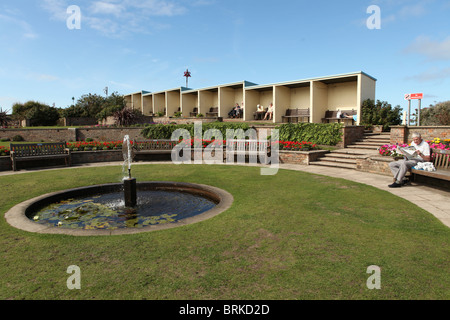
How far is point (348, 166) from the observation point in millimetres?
10805

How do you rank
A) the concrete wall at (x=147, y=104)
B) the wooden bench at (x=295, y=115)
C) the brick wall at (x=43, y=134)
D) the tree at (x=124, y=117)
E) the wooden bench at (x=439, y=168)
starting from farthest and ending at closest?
the concrete wall at (x=147, y=104)
the tree at (x=124, y=117)
the brick wall at (x=43, y=134)
the wooden bench at (x=295, y=115)
the wooden bench at (x=439, y=168)

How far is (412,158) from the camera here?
766cm

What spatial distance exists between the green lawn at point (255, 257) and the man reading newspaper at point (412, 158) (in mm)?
2108

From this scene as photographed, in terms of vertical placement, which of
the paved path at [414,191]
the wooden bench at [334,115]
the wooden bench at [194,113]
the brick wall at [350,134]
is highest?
the wooden bench at [194,113]

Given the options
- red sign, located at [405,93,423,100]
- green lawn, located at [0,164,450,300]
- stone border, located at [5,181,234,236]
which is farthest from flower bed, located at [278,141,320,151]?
green lawn, located at [0,164,450,300]

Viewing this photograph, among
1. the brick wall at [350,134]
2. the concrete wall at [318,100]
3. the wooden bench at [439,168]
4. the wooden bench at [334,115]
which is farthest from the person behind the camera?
the concrete wall at [318,100]

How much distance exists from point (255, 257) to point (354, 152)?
10.5 meters

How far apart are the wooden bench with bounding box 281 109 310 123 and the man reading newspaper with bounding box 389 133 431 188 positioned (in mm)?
14717

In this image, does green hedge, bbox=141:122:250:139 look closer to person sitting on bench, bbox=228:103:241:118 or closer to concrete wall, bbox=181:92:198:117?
person sitting on bench, bbox=228:103:241:118

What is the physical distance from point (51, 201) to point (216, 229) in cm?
429

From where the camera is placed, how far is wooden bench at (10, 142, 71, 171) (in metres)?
10.4

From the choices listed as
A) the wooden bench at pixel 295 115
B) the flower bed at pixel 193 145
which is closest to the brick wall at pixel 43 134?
the flower bed at pixel 193 145

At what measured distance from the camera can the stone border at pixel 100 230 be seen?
13.8ft

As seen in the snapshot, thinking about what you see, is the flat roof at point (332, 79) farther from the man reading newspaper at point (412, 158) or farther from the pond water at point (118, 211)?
the pond water at point (118, 211)
